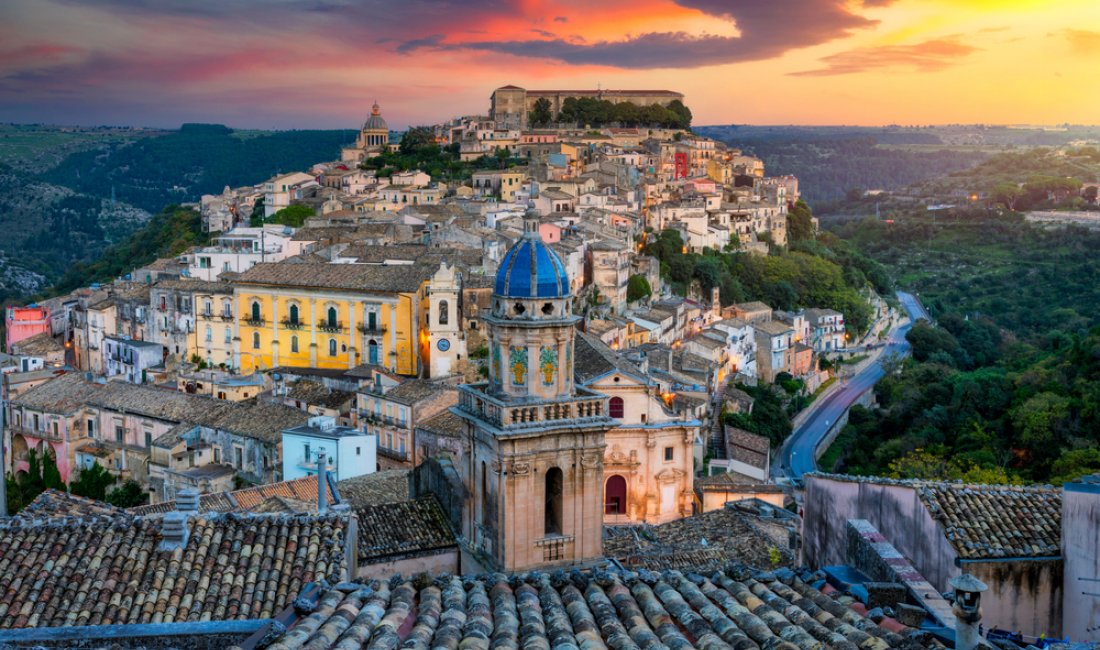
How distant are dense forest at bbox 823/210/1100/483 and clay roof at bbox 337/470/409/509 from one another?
37.8 feet

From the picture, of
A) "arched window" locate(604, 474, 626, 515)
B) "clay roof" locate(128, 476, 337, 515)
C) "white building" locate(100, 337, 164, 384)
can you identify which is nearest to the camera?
"clay roof" locate(128, 476, 337, 515)

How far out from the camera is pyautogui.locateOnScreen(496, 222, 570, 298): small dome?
15.0 m

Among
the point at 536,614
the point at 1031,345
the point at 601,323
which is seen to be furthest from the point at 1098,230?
the point at 536,614

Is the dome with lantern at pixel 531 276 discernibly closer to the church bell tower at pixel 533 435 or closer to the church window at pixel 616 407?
the church bell tower at pixel 533 435

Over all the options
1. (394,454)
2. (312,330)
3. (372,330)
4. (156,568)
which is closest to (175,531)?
(156,568)

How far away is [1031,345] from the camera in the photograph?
180 ft

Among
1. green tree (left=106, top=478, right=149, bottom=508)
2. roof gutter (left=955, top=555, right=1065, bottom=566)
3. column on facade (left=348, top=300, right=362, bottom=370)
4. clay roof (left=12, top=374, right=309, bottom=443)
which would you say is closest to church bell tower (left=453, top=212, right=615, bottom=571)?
roof gutter (left=955, top=555, right=1065, bottom=566)

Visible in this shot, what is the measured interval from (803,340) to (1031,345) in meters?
11.0

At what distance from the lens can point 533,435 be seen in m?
14.6

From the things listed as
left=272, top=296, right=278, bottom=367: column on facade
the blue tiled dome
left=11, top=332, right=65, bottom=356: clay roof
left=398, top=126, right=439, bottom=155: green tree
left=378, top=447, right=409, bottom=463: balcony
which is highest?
left=398, top=126, right=439, bottom=155: green tree

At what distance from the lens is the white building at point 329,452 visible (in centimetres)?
2853

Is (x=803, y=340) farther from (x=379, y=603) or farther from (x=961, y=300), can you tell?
(x=379, y=603)

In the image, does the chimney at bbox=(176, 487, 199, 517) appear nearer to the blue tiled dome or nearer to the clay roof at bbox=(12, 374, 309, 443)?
the blue tiled dome

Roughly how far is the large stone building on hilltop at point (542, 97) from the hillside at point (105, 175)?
138ft
